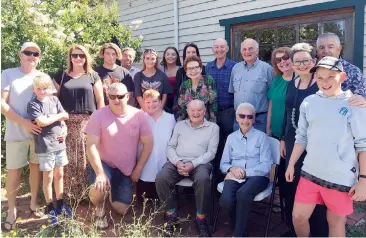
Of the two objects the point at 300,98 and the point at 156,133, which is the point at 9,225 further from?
the point at 300,98

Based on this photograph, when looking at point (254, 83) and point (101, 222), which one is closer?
point (101, 222)

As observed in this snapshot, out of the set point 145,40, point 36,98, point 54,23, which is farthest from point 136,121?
point 145,40

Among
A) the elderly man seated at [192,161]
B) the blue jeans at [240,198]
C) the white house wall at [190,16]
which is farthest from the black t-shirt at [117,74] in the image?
the white house wall at [190,16]

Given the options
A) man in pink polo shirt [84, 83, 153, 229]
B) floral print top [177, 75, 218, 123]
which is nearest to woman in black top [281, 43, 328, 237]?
floral print top [177, 75, 218, 123]

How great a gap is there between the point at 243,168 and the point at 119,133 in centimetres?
134

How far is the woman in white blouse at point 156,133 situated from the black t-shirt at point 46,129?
971 millimetres

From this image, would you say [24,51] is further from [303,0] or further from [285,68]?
[303,0]

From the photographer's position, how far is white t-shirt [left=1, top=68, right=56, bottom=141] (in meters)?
3.42

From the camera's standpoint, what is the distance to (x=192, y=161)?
138 inches

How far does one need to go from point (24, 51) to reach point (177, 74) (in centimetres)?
179

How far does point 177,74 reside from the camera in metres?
Answer: 4.32

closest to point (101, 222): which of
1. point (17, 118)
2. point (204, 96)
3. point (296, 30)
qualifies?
point (17, 118)

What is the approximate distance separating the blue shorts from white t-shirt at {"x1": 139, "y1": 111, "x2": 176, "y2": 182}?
7.9 inches

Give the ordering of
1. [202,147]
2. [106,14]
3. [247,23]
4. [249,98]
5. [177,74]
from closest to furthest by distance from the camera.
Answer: [202,147] → [249,98] → [177,74] → [247,23] → [106,14]
